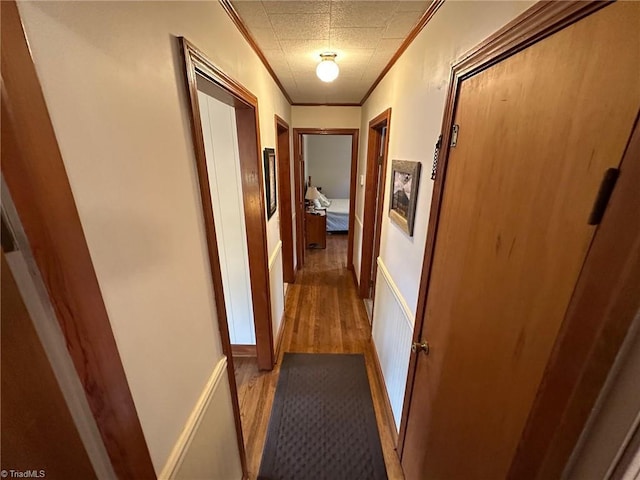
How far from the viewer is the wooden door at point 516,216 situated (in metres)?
0.46

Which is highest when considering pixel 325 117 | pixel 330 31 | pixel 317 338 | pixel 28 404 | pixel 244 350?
pixel 330 31

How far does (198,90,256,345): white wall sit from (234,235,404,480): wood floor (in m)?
0.40

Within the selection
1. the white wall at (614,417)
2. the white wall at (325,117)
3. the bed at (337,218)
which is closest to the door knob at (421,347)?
the white wall at (614,417)

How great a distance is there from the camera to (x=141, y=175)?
64 cm

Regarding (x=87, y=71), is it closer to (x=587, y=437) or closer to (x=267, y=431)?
(x=587, y=437)

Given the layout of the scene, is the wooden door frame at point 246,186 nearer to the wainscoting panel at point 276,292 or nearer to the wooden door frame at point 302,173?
the wainscoting panel at point 276,292

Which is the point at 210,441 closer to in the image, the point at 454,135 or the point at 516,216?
the point at 516,216

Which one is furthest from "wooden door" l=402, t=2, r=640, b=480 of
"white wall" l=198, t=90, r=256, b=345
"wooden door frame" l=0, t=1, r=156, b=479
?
"white wall" l=198, t=90, r=256, b=345

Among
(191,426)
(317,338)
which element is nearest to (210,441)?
(191,426)

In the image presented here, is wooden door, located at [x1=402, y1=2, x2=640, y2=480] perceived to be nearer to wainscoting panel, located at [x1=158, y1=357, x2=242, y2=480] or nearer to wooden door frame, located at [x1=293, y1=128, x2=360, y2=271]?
wainscoting panel, located at [x1=158, y1=357, x2=242, y2=480]

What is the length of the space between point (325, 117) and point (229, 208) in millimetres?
2177

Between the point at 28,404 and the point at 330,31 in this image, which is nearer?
the point at 28,404

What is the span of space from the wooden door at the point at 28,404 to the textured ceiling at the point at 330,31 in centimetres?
140

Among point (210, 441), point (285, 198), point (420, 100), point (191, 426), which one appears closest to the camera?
point (191, 426)
